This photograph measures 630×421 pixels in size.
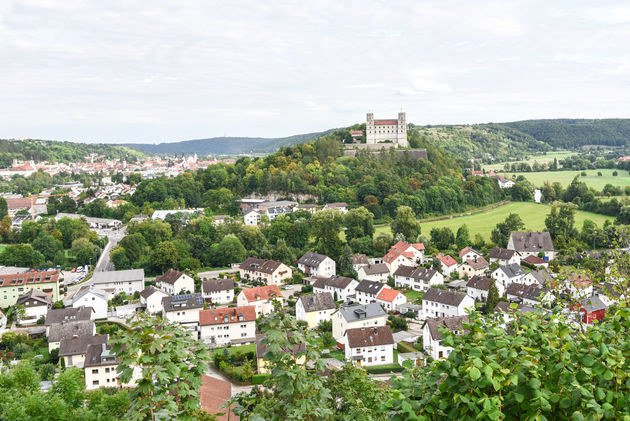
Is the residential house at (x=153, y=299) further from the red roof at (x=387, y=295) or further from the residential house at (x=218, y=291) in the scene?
the red roof at (x=387, y=295)

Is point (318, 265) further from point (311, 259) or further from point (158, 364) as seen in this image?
point (158, 364)

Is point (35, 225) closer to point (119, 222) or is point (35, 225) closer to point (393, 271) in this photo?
point (119, 222)

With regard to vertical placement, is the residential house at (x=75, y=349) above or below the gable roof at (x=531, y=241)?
below

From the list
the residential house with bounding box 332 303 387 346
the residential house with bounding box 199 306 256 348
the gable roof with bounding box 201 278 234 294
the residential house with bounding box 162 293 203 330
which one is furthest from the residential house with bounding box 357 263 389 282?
the residential house with bounding box 162 293 203 330

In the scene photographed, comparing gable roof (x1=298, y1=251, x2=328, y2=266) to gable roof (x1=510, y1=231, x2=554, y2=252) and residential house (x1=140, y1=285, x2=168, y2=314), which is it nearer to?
residential house (x1=140, y1=285, x2=168, y2=314)

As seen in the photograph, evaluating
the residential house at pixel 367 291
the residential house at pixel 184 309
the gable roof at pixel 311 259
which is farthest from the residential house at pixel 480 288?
the residential house at pixel 184 309

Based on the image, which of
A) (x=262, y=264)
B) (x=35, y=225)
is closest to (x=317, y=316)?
(x=262, y=264)
